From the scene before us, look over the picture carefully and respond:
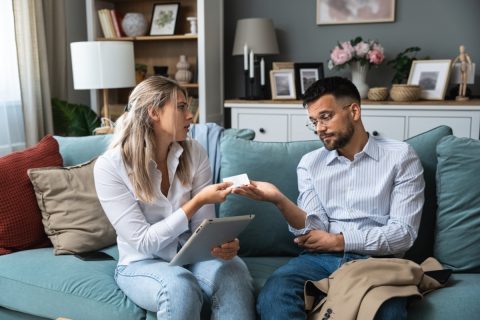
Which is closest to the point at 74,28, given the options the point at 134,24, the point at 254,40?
the point at 134,24

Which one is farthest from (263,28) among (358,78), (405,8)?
(405,8)

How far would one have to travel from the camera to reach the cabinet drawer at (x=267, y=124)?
3.57 m

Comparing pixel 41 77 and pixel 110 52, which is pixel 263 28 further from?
pixel 41 77

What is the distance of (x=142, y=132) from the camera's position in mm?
1694

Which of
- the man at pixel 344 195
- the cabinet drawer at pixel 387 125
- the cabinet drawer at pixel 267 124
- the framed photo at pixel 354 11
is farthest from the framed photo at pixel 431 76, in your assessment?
the man at pixel 344 195

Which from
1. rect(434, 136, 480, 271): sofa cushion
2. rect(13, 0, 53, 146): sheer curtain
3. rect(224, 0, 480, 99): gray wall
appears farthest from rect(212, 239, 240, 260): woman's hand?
rect(224, 0, 480, 99): gray wall

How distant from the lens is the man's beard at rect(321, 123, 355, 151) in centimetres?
172

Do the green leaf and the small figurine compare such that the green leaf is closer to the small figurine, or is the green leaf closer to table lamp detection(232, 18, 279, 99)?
table lamp detection(232, 18, 279, 99)

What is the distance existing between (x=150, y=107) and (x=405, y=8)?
2666 mm

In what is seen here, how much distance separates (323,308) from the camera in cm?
143

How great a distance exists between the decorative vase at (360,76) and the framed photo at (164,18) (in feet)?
4.54

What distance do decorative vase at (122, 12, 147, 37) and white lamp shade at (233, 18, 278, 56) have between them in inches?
29.5

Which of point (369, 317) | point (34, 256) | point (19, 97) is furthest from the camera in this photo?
point (19, 97)

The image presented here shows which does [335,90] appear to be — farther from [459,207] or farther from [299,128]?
[299,128]
